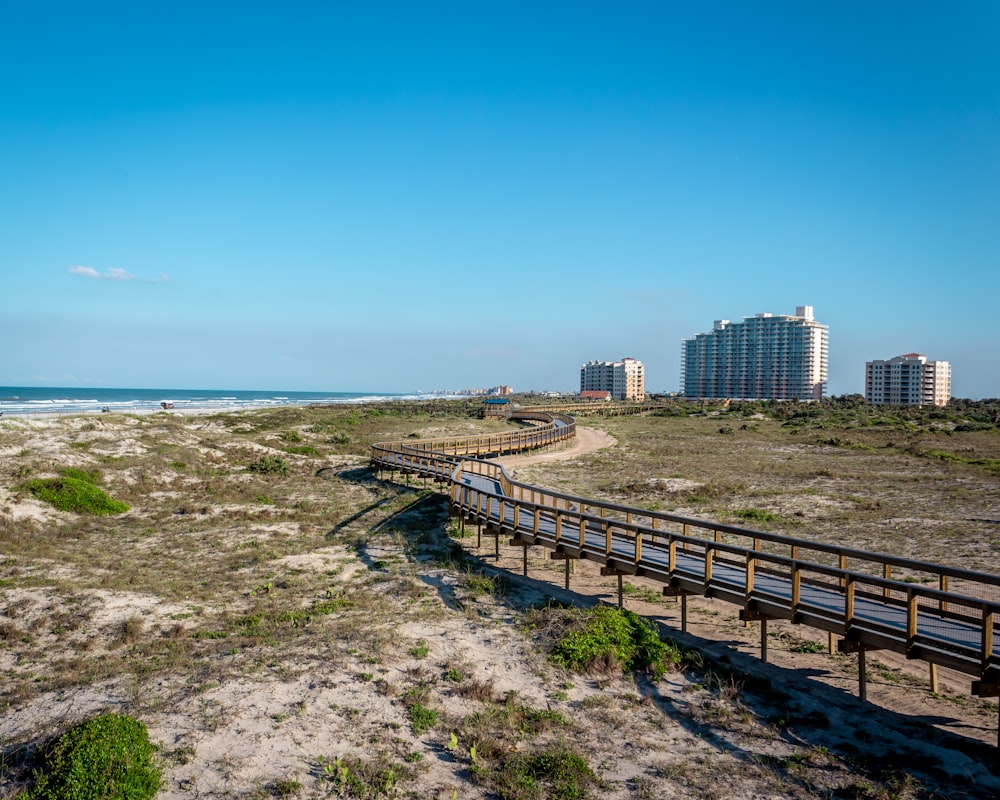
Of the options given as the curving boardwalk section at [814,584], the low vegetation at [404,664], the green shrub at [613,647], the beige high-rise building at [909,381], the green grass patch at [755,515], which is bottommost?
the low vegetation at [404,664]

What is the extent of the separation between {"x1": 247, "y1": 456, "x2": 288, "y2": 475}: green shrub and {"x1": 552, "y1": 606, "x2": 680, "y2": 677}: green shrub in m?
26.3

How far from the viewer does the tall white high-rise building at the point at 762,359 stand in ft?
518

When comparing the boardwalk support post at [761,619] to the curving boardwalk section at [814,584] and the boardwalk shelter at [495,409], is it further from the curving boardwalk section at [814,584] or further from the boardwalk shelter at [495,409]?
the boardwalk shelter at [495,409]

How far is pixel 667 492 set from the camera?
28891mm

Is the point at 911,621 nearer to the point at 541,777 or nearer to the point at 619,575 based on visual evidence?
the point at 541,777

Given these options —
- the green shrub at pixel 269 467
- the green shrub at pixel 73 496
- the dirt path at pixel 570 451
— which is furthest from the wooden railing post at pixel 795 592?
the green shrub at pixel 269 467

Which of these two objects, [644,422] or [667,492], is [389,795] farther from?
[644,422]

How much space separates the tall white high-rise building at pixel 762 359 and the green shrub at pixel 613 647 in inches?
6125

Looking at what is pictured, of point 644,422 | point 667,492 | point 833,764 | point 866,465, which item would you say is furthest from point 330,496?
point 644,422

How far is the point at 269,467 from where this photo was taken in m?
35.0

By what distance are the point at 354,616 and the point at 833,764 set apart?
943 cm

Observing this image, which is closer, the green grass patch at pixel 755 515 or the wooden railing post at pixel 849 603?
the wooden railing post at pixel 849 603

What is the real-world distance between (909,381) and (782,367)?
1159 inches

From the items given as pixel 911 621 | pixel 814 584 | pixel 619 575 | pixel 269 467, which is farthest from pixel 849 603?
pixel 269 467
